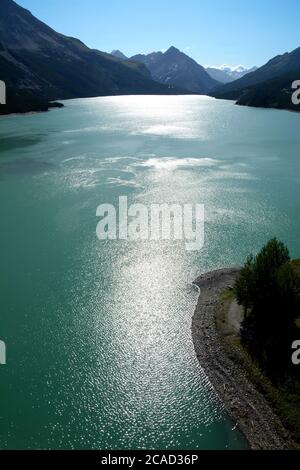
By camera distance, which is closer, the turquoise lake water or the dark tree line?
the turquoise lake water

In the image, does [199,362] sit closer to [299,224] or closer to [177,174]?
[299,224]

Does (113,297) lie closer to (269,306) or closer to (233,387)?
(269,306)

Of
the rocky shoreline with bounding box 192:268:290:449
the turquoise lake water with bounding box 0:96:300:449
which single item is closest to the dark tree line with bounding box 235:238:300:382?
the rocky shoreline with bounding box 192:268:290:449

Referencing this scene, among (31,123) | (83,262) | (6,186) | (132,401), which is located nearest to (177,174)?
(6,186)

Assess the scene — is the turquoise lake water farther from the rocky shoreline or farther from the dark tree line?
the dark tree line

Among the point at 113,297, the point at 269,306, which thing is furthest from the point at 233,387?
the point at 113,297

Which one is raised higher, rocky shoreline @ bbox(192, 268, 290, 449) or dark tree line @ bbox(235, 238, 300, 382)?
dark tree line @ bbox(235, 238, 300, 382)
